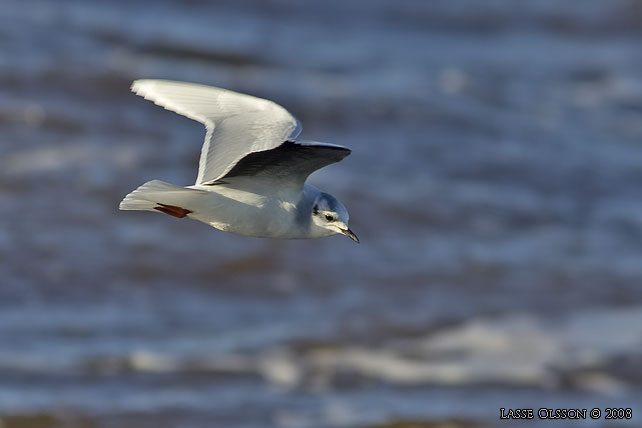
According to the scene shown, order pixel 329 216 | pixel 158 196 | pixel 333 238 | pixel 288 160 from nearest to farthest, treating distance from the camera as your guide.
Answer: pixel 288 160
pixel 158 196
pixel 329 216
pixel 333 238

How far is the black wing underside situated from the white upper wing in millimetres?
54

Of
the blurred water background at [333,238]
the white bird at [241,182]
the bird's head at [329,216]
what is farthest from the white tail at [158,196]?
the blurred water background at [333,238]

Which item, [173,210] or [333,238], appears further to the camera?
[333,238]

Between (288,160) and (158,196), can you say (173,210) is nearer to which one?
(158,196)

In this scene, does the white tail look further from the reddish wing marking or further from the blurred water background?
the blurred water background

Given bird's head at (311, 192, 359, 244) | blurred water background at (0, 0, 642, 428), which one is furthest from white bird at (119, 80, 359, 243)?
blurred water background at (0, 0, 642, 428)

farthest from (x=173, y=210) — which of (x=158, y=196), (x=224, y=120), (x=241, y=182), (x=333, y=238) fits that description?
(x=333, y=238)

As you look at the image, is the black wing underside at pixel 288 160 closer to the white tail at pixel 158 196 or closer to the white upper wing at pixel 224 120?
the white upper wing at pixel 224 120

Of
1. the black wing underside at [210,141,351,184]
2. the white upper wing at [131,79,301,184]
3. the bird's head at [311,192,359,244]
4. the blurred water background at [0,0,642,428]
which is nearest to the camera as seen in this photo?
the black wing underside at [210,141,351,184]

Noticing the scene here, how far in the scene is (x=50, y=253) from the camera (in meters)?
10.5

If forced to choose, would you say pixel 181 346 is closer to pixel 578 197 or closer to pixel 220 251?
pixel 220 251

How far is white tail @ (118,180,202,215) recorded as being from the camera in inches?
190

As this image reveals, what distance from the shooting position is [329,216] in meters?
5.00

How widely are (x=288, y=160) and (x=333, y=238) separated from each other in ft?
21.8
